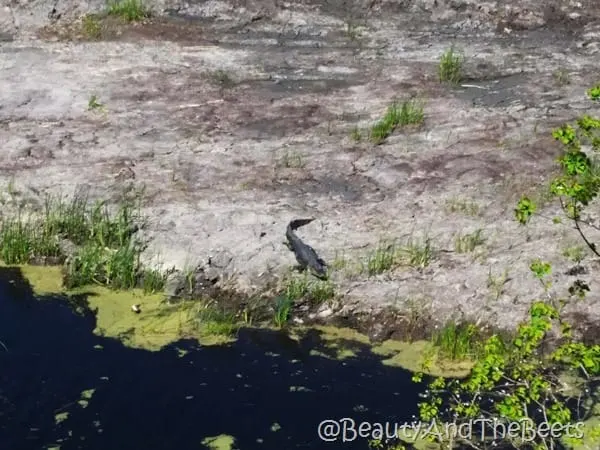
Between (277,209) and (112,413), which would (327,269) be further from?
(112,413)

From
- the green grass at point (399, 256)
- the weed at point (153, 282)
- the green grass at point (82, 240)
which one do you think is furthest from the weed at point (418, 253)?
the green grass at point (82, 240)

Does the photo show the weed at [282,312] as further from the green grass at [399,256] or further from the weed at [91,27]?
the weed at [91,27]

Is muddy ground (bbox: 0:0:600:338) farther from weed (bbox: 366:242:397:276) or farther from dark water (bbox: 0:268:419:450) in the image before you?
dark water (bbox: 0:268:419:450)

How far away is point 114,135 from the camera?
9008 mm

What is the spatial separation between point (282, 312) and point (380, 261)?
868 mm

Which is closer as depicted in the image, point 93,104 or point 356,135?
point 356,135

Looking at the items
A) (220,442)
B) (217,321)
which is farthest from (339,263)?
(220,442)

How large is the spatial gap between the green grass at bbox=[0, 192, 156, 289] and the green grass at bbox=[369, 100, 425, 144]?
2.31 meters

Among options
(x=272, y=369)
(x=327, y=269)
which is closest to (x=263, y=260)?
(x=327, y=269)

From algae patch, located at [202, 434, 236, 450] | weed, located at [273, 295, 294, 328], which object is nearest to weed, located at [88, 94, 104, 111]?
weed, located at [273, 295, 294, 328]

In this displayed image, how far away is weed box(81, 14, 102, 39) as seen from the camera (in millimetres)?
11141

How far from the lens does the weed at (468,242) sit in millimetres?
7367

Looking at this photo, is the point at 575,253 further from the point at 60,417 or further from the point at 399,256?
the point at 60,417

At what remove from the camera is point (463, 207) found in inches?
310
